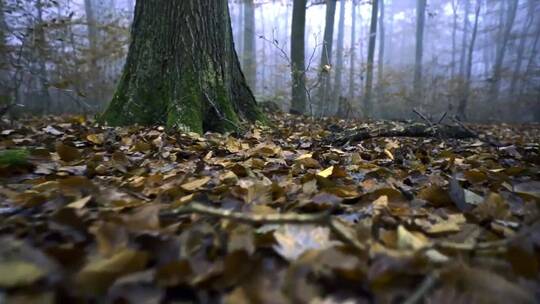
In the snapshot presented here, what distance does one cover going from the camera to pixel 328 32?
38.1 feet

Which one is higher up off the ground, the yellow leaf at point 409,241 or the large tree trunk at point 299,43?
the large tree trunk at point 299,43

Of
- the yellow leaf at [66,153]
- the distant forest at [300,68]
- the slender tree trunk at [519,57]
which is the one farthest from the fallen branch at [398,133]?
the slender tree trunk at [519,57]

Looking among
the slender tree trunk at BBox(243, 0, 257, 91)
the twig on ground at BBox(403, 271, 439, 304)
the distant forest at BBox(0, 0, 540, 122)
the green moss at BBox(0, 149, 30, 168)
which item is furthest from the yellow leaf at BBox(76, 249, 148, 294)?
the slender tree trunk at BBox(243, 0, 257, 91)

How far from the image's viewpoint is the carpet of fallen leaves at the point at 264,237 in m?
0.67

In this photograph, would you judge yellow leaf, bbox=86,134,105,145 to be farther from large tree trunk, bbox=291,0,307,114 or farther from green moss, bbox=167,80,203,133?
large tree trunk, bbox=291,0,307,114

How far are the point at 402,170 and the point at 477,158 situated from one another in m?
0.59

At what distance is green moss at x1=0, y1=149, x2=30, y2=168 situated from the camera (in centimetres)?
166

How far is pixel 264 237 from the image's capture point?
0.86 metres

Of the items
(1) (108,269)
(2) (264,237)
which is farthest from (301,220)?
(1) (108,269)

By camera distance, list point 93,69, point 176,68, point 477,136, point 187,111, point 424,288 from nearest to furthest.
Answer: point 424,288
point 477,136
point 187,111
point 176,68
point 93,69

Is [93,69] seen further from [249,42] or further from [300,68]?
[300,68]

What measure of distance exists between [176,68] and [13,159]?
177 centimetres

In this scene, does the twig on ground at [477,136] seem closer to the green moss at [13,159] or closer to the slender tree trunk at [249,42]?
the green moss at [13,159]

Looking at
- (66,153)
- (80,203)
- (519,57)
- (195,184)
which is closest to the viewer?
(80,203)
